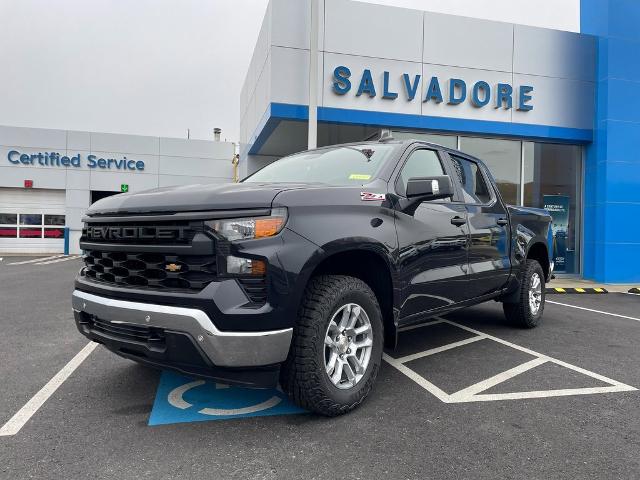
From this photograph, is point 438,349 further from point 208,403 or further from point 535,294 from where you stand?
point 208,403

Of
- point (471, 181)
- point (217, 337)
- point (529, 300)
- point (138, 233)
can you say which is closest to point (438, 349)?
point (529, 300)

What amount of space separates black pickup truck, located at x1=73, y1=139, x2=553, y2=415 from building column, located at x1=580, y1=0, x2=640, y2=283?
9887mm

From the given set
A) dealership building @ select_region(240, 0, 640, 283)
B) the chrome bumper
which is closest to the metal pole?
dealership building @ select_region(240, 0, 640, 283)

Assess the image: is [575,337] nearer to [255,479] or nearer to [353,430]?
[353,430]

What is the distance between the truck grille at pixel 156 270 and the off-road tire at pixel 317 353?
609 millimetres

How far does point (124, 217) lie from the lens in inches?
115

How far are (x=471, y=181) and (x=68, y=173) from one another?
69.2ft

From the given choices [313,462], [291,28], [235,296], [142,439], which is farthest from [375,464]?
[291,28]

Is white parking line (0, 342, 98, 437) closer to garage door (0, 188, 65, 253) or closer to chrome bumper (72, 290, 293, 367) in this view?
chrome bumper (72, 290, 293, 367)

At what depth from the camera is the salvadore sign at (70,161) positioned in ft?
69.1

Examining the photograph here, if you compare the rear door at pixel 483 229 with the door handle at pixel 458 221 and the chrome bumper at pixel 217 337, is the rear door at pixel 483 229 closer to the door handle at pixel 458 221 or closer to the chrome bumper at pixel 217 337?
the door handle at pixel 458 221

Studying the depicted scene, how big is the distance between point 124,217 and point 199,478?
5.10ft

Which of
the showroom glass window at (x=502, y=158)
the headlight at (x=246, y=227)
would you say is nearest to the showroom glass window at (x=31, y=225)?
the showroom glass window at (x=502, y=158)

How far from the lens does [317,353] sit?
2791 mm
